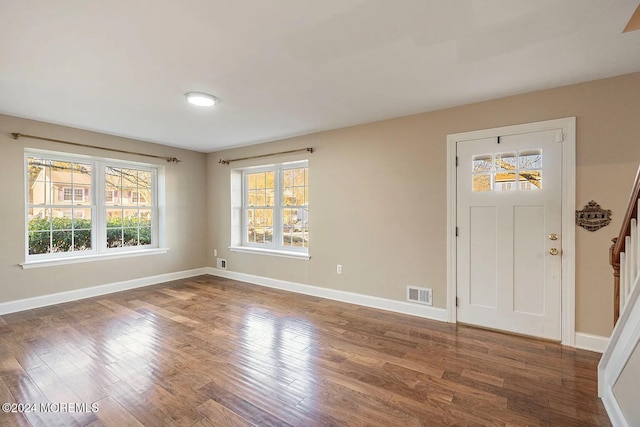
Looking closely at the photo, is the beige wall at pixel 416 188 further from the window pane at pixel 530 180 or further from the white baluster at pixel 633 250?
the white baluster at pixel 633 250

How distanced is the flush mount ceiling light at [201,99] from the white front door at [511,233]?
265cm

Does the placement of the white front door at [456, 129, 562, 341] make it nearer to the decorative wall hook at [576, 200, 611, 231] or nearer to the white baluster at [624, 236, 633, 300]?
the decorative wall hook at [576, 200, 611, 231]

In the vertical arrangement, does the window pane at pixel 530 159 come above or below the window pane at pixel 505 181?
above

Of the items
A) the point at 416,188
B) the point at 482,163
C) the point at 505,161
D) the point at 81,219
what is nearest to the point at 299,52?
the point at 416,188

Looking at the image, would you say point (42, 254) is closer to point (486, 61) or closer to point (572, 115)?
point (486, 61)

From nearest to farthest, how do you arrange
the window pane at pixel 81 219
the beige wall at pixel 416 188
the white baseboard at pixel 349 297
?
the beige wall at pixel 416 188 → the white baseboard at pixel 349 297 → the window pane at pixel 81 219

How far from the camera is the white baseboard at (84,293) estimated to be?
11.8 ft

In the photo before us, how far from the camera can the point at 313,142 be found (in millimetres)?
4332

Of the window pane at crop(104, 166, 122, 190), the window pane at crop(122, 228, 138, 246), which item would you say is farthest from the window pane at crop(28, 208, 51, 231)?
the window pane at crop(122, 228, 138, 246)

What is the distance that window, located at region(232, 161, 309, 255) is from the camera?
15.3ft

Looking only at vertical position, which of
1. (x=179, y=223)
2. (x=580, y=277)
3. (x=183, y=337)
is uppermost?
(x=179, y=223)

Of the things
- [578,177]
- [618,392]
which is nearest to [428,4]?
[578,177]

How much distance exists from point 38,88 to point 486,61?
395 cm

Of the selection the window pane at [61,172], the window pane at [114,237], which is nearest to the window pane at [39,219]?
the window pane at [61,172]
